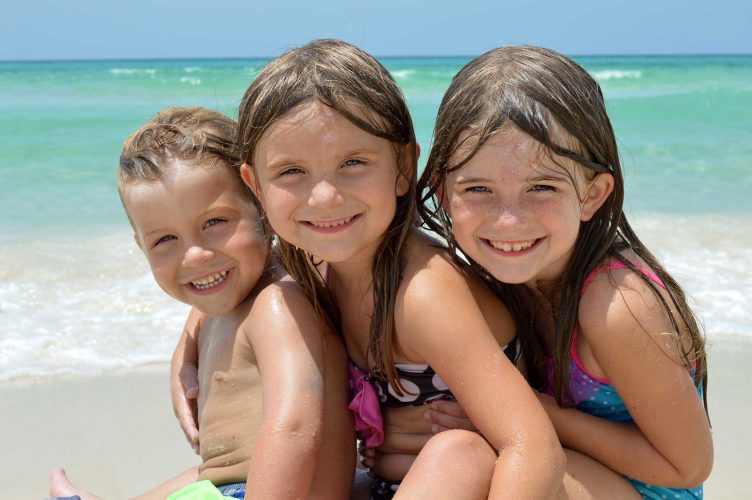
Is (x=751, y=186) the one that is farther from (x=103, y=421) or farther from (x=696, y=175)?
(x=103, y=421)

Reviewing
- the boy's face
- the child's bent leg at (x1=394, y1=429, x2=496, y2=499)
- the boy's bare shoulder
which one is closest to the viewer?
the child's bent leg at (x1=394, y1=429, x2=496, y2=499)

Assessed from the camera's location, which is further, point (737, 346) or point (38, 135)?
point (38, 135)

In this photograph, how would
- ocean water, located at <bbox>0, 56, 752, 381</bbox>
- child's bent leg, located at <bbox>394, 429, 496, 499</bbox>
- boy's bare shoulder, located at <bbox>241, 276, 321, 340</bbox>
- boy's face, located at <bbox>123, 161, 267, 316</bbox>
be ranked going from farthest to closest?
ocean water, located at <bbox>0, 56, 752, 381</bbox>, boy's face, located at <bbox>123, 161, 267, 316</bbox>, boy's bare shoulder, located at <bbox>241, 276, 321, 340</bbox>, child's bent leg, located at <bbox>394, 429, 496, 499</bbox>

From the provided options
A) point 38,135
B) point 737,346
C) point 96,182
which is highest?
point 737,346

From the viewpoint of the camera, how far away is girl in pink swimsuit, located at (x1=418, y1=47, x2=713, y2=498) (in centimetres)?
217

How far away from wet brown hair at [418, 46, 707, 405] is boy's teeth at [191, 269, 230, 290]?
651 millimetres

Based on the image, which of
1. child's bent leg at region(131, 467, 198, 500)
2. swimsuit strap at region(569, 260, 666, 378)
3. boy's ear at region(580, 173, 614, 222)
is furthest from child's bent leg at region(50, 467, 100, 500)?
boy's ear at region(580, 173, 614, 222)

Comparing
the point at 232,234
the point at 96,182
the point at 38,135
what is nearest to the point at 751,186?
the point at 96,182

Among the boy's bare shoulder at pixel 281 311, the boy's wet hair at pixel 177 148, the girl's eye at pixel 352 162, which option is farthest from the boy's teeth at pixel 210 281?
the girl's eye at pixel 352 162

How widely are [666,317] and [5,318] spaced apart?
3.64 metres

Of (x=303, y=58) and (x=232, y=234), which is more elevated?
(x=303, y=58)

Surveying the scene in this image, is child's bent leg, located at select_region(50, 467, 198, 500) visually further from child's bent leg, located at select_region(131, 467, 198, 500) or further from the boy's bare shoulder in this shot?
the boy's bare shoulder

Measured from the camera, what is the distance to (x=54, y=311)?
15.5 feet

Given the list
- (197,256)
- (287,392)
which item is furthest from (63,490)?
(287,392)
